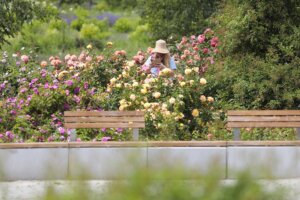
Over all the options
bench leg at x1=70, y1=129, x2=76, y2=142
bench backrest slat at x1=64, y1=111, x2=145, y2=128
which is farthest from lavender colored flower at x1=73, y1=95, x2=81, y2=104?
bench leg at x1=70, y1=129, x2=76, y2=142

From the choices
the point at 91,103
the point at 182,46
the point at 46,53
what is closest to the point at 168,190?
the point at 91,103

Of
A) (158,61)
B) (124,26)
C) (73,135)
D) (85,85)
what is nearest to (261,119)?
(73,135)

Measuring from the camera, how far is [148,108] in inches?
402

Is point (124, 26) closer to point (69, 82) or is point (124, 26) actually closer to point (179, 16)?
point (179, 16)

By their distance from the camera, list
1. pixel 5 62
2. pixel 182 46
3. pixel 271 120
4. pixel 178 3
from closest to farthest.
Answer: pixel 271 120 → pixel 5 62 → pixel 182 46 → pixel 178 3

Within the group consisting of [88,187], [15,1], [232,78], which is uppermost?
[15,1]

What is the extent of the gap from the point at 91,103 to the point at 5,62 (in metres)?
2.52

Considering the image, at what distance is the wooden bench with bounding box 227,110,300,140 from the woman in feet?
7.89

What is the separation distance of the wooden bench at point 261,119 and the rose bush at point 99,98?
0.64 meters

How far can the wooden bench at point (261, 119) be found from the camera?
9484 mm

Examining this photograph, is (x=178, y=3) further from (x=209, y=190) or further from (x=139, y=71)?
(x=209, y=190)

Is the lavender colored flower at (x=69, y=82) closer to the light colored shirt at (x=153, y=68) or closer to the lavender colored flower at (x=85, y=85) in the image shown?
the lavender colored flower at (x=85, y=85)

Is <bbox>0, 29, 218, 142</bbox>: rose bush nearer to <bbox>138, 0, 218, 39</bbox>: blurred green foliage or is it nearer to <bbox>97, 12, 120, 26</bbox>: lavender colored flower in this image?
<bbox>138, 0, 218, 39</bbox>: blurred green foliage

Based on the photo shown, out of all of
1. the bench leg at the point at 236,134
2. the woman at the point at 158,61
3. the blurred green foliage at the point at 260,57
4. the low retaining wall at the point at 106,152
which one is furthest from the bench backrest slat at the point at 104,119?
the blurred green foliage at the point at 260,57
